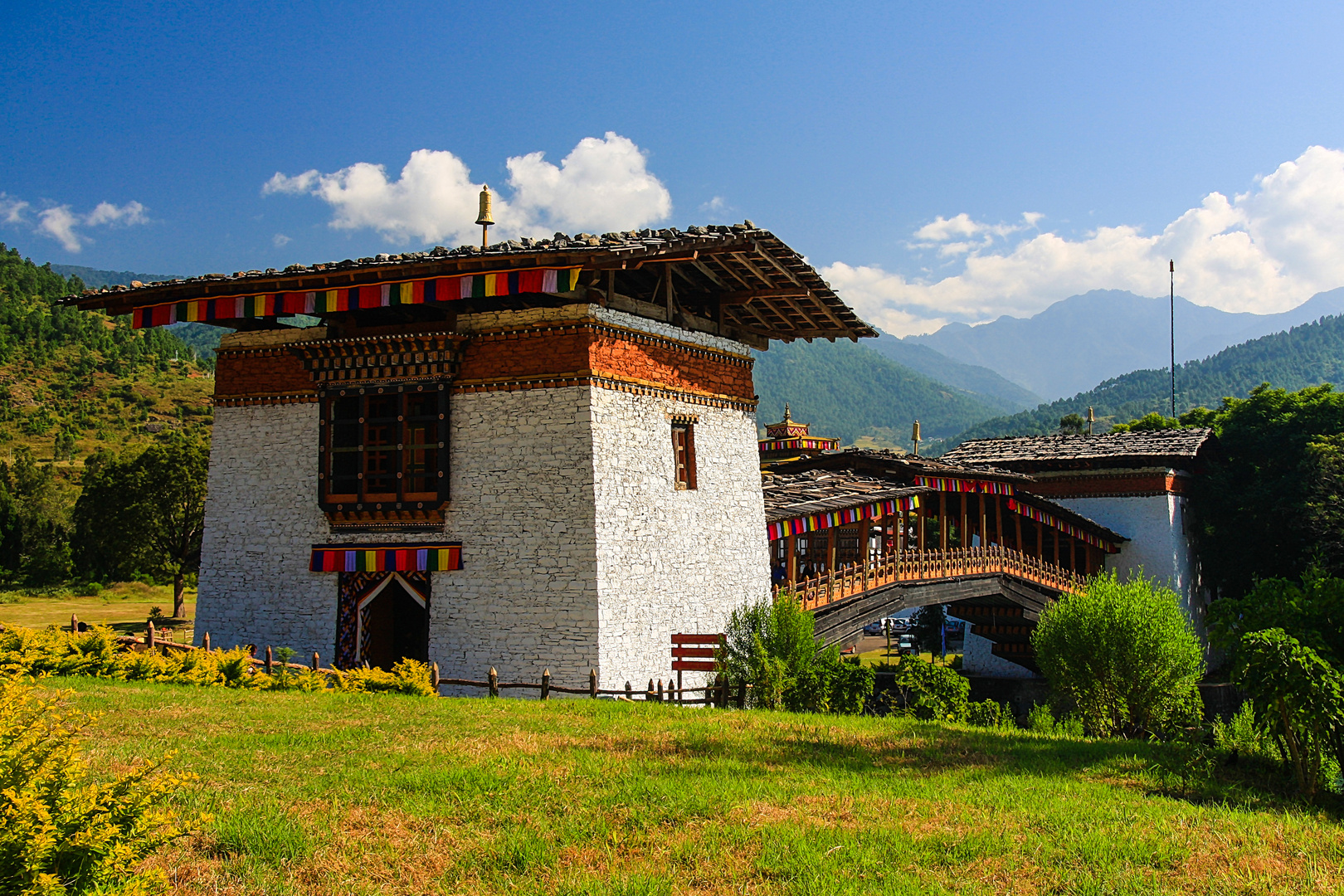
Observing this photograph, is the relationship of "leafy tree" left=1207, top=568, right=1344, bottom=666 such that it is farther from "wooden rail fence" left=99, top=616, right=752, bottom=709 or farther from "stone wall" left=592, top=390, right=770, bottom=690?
"stone wall" left=592, top=390, right=770, bottom=690

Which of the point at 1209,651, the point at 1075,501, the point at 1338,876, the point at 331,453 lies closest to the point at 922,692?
the point at 1338,876

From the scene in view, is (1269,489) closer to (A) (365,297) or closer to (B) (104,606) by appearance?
(A) (365,297)

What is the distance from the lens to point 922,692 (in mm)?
13797

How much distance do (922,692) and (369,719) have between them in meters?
7.93

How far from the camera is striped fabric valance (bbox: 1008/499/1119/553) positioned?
24969 mm

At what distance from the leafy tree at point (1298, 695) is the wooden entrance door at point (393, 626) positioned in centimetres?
1100

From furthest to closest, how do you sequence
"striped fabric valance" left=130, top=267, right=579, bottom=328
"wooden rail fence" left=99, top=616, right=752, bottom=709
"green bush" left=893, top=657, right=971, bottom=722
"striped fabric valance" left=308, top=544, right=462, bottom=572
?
1. "striped fabric valance" left=308, top=544, right=462, bottom=572
2. "green bush" left=893, top=657, right=971, bottom=722
3. "striped fabric valance" left=130, top=267, right=579, bottom=328
4. "wooden rail fence" left=99, top=616, right=752, bottom=709

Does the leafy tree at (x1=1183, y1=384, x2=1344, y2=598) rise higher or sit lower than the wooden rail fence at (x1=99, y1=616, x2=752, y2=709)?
higher

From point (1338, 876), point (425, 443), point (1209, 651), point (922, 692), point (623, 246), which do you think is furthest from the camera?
point (1209, 651)

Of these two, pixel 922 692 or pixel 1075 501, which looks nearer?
pixel 922 692

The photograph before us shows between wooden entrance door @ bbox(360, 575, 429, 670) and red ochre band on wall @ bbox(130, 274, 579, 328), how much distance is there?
4388 mm

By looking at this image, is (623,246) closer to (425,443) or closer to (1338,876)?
(425,443)

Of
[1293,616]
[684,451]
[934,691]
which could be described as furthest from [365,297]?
[1293,616]

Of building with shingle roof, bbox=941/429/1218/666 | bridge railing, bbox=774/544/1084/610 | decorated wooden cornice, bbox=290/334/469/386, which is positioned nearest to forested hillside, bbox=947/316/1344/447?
building with shingle roof, bbox=941/429/1218/666
